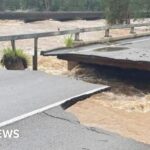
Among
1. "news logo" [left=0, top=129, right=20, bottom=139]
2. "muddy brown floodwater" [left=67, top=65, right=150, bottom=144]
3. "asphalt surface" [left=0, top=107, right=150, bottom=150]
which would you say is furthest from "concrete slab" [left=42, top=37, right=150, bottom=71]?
"news logo" [left=0, top=129, right=20, bottom=139]

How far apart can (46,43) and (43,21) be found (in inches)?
604

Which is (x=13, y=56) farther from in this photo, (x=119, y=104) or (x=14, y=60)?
(x=119, y=104)

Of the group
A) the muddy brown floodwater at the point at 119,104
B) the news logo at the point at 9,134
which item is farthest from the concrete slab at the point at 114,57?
the news logo at the point at 9,134

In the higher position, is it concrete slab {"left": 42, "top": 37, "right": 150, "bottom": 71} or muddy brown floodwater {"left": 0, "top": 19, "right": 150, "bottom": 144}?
concrete slab {"left": 42, "top": 37, "right": 150, "bottom": 71}

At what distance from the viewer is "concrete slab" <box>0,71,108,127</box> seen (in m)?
7.83

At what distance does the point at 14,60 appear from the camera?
43.8 ft

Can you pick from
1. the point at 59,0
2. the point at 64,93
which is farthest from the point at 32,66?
the point at 59,0

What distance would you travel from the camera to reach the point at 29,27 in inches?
1337

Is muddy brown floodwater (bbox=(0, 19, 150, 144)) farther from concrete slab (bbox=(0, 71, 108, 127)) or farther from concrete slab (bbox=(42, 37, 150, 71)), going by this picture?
concrete slab (bbox=(42, 37, 150, 71))

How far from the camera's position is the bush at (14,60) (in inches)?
525

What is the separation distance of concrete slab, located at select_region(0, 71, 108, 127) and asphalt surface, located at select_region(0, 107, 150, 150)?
385mm

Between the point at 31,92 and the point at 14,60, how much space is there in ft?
13.3

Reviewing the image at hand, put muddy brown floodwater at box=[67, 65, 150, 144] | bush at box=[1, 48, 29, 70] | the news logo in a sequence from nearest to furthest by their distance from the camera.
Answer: the news logo → muddy brown floodwater at box=[67, 65, 150, 144] → bush at box=[1, 48, 29, 70]

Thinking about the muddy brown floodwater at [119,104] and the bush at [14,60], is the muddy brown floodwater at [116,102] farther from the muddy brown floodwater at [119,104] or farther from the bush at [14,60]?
the bush at [14,60]
